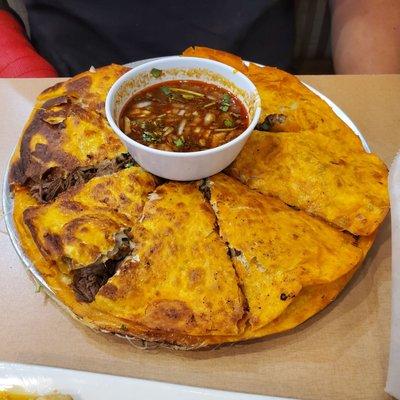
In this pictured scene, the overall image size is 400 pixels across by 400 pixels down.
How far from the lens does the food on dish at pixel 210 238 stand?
1.45 m

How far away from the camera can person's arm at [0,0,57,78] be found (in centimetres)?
270

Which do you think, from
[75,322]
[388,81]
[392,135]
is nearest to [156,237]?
[75,322]

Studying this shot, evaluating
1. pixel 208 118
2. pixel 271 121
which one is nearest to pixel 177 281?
pixel 208 118

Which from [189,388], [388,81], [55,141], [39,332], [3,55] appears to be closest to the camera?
[189,388]

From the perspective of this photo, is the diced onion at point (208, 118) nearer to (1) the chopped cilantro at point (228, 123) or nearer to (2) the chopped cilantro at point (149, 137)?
(1) the chopped cilantro at point (228, 123)

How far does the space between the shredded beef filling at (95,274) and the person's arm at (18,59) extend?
1.53 meters

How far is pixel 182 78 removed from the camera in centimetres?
181

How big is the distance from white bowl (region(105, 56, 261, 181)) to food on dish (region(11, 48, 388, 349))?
0.30ft

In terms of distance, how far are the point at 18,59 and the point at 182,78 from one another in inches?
51.5

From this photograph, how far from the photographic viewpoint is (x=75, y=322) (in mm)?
1663

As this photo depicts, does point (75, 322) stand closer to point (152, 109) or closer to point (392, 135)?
point (152, 109)

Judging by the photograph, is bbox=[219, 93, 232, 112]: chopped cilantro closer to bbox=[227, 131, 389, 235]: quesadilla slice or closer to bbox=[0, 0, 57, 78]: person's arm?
bbox=[227, 131, 389, 235]: quesadilla slice

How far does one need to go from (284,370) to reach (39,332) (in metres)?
0.79

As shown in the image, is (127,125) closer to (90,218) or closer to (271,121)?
(90,218)
